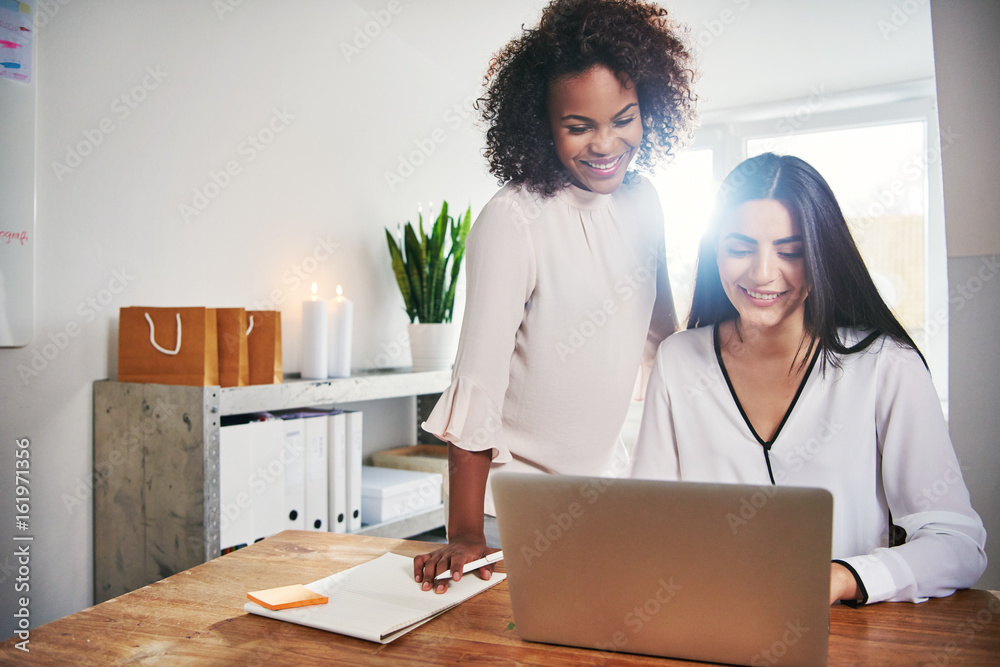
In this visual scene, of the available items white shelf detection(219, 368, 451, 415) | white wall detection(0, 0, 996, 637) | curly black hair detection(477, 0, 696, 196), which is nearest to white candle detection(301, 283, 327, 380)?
white shelf detection(219, 368, 451, 415)

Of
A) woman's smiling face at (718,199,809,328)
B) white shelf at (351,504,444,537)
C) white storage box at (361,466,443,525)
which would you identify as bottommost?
white shelf at (351,504,444,537)

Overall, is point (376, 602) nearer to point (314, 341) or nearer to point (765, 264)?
point (765, 264)

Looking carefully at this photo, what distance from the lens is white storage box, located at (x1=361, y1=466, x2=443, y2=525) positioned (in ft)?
8.64

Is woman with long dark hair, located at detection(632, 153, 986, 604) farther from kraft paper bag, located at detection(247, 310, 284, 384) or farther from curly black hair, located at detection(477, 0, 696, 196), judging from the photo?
kraft paper bag, located at detection(247, 310, 284, 384)

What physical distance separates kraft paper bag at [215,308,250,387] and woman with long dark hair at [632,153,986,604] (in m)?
1.29

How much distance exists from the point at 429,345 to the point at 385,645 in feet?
7.49

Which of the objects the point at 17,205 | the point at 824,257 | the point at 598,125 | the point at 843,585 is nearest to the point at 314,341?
the point at 17,205

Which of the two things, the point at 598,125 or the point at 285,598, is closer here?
the point at 285,598

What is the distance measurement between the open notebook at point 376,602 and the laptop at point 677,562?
0.19m

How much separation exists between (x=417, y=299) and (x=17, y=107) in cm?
162

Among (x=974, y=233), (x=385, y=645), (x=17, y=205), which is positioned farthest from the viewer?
(x=17, y=205)

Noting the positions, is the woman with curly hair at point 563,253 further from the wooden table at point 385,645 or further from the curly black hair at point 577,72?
the wooden table at point 385,645

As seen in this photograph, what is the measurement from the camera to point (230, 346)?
2.06m

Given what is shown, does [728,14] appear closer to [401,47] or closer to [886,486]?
[401,47]
